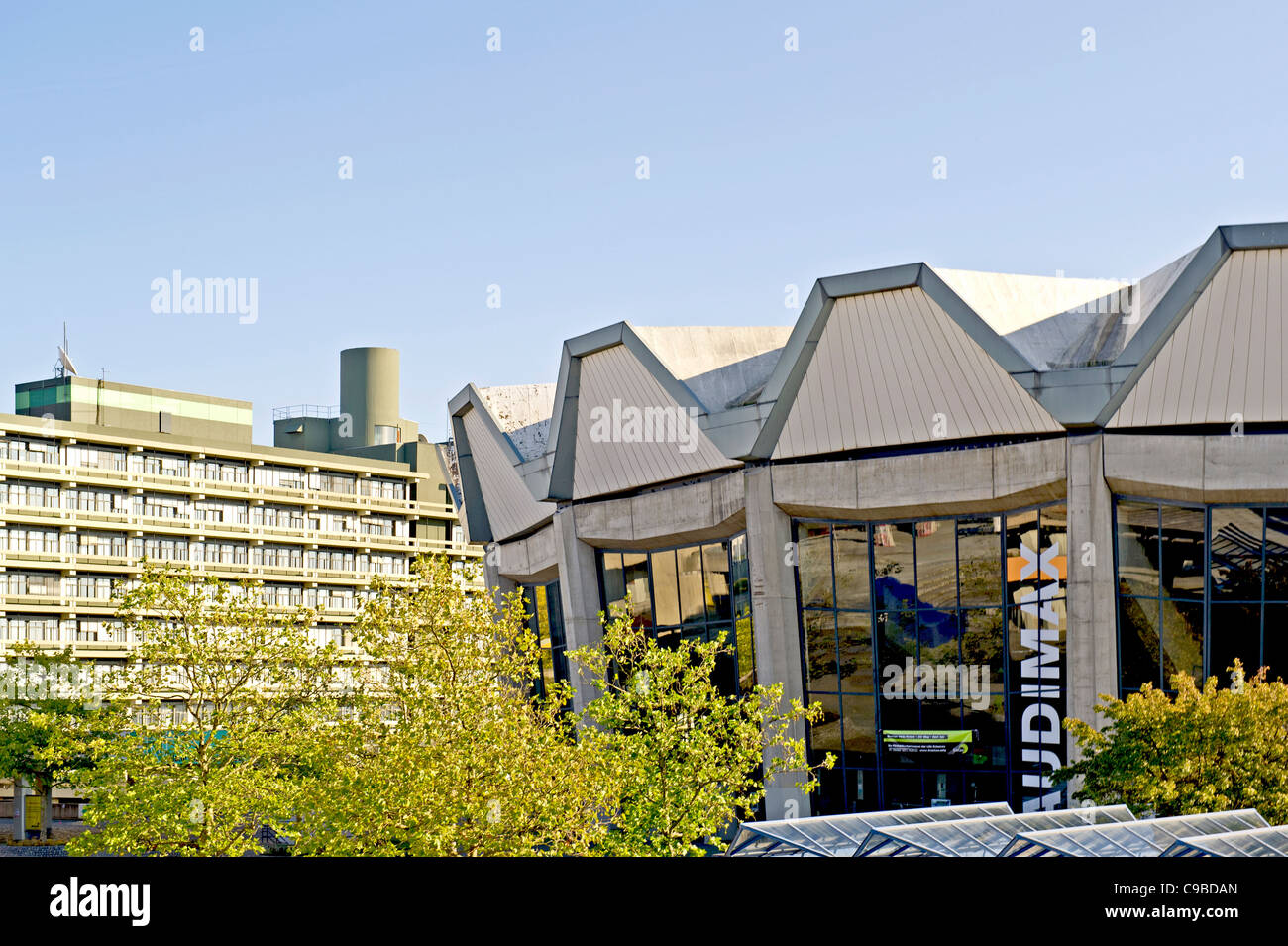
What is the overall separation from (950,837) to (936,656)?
50.4 feet

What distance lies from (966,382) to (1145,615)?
7.07 metres

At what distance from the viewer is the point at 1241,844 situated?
1861cm

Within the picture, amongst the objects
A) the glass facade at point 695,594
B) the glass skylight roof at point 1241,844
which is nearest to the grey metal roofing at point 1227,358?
the glass facade at point 695,594

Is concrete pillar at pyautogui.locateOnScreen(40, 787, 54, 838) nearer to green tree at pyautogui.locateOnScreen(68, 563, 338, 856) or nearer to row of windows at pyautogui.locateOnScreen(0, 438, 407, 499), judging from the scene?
row of windows at pyautogui.locateOnScreen(0, 438, 407, 499)

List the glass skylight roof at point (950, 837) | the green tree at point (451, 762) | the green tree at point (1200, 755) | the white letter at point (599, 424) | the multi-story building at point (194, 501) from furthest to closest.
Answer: the multi-story building at point (194, 501)
the white letter at point (599, 424)
the green tree at point (1200, 755)
the green tree at point (451, 762)
the glass skylight roof at point (950, 837)

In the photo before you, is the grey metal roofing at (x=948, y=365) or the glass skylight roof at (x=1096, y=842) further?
the grey metal roofing at (x=948, y=365)

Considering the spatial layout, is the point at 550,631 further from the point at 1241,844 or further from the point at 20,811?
the point at 1241,844

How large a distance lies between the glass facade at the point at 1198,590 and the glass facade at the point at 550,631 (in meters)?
21.9

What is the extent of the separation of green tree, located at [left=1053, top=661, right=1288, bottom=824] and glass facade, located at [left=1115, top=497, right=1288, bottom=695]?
441cm

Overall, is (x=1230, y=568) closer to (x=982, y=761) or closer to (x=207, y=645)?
(x=982, y=761)

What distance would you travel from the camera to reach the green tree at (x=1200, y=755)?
81.7 ft

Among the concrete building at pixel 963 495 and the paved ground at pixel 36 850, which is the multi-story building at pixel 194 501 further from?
the concrete building at pixel 963 495

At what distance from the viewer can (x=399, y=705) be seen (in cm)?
2542

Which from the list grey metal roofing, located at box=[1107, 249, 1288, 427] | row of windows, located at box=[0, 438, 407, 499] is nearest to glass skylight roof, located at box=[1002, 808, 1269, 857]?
grey metal roofing, located at box=[1107, 249, 1288, 427]
